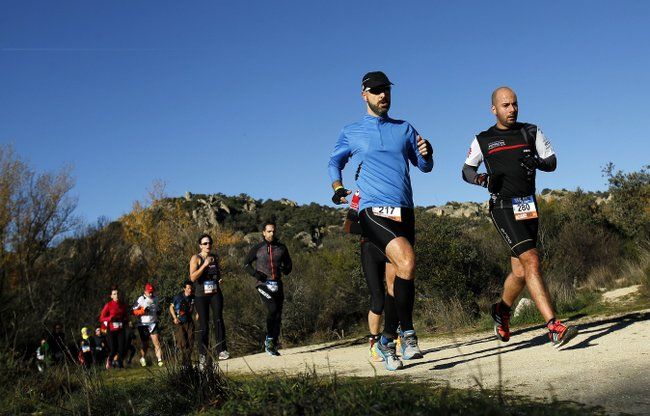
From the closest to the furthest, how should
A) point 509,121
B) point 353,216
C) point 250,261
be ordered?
point 509,121, point 353,216, point 250,261

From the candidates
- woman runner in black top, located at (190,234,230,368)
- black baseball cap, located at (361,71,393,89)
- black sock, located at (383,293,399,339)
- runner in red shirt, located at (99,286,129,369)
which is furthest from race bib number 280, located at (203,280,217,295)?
runner in red shirt, located at (99,286,129,369)

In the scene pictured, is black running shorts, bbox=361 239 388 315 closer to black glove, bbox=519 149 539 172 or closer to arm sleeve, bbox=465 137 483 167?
arm sleeve, bbox=465 137 483 167

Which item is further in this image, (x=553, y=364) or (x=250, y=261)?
(x=250, y=261)

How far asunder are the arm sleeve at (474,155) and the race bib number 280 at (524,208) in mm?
575

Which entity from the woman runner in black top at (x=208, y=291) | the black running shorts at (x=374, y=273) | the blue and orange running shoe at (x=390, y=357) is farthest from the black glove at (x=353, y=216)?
the woman runner in black top at (x=208, y=291)

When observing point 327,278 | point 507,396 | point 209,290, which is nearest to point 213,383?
point 507,396

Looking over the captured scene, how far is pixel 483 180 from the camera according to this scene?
609cm

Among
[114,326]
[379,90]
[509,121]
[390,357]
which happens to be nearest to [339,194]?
[379,90]

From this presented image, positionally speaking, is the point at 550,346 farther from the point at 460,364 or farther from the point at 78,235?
the point at 78,235

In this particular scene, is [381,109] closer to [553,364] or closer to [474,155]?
[474,155]

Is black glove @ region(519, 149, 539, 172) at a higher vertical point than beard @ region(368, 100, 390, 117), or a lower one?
lower

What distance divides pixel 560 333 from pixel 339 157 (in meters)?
2.47

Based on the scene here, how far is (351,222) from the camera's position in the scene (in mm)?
6996

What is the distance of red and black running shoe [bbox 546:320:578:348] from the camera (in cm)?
526
